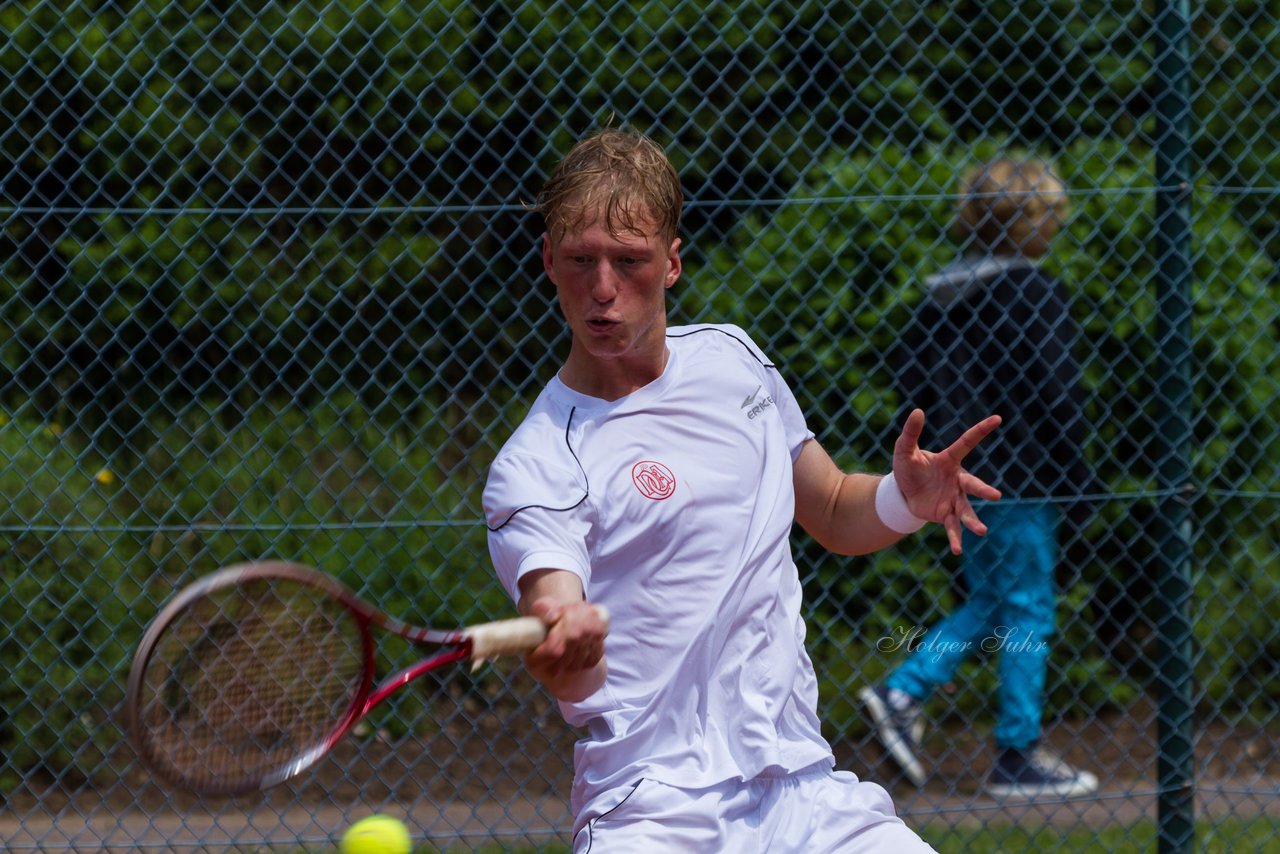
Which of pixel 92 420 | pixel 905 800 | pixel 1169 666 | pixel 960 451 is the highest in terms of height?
pixel 960 451

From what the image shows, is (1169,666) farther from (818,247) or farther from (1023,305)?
(818,247)

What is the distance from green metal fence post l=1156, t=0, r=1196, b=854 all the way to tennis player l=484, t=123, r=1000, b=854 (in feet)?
5.86

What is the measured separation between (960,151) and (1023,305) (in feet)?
2.85

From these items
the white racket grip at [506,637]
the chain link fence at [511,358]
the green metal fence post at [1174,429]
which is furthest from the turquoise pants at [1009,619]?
the white racket grip at [506,637]

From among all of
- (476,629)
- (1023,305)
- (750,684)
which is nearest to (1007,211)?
(1023,305)

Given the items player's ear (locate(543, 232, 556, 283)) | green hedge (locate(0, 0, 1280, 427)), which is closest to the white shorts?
player's ear (locate(543, 232, 556, 283))

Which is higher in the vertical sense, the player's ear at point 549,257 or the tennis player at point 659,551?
the player's ear at point 549,257

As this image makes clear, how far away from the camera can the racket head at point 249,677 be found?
2.26m

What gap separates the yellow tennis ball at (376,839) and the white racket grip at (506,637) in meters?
0.92

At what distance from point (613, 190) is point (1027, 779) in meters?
2.69

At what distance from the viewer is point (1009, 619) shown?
4.75 metres

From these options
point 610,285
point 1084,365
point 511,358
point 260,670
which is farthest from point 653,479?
point 1084,365

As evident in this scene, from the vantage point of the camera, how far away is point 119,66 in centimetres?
521

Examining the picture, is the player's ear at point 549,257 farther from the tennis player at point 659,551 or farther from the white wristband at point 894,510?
the white wristband at point 894,510
